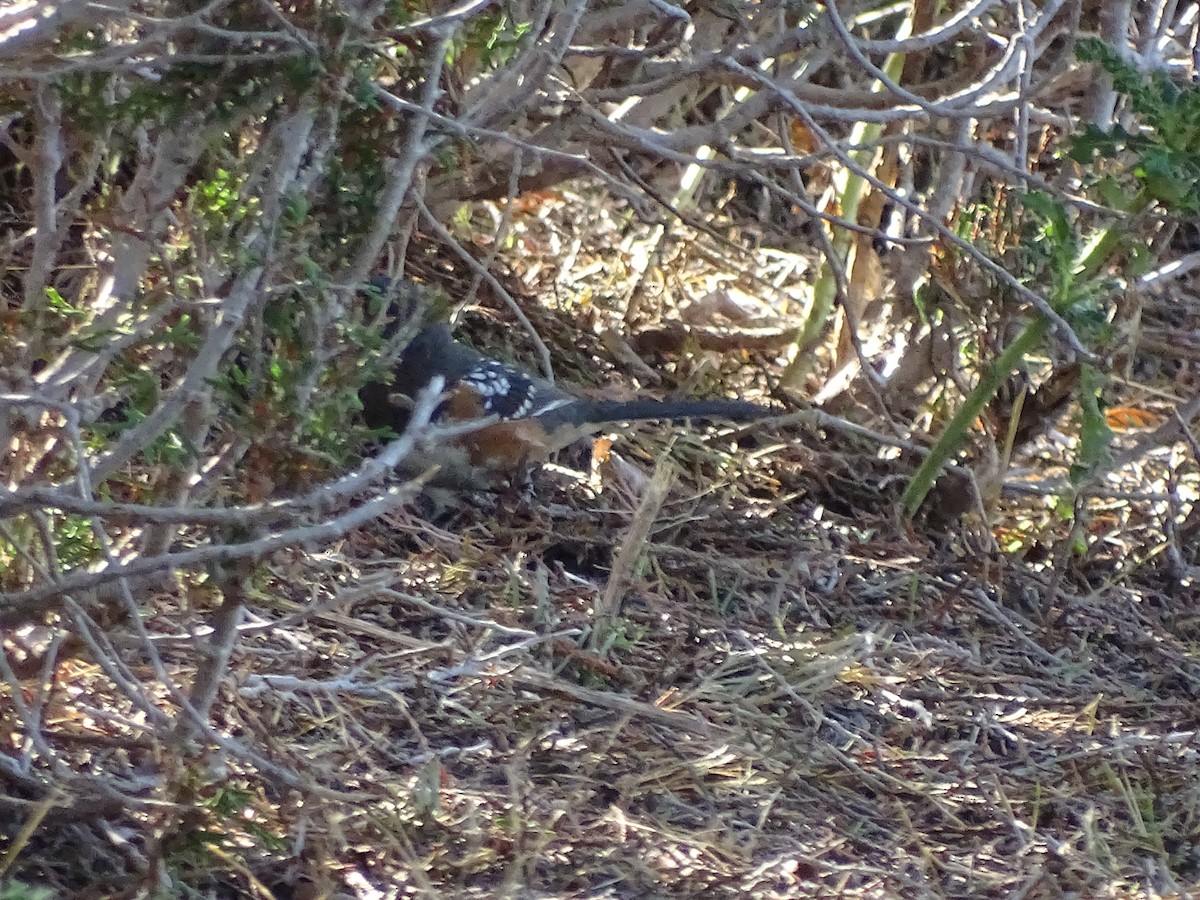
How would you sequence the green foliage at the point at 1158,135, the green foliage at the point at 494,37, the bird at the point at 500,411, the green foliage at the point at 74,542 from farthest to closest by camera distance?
the bird at the point at 500,411
the green foliage at the point at 1158,135
the green foliage at the point at 494,37
the green foliage at the point at 74,542

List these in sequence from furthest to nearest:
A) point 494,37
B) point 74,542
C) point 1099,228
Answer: point 1099,228
point 494,37
point 74,542

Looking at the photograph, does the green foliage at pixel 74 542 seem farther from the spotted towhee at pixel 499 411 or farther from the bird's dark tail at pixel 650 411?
the bird's dark tail at pixel 650 411

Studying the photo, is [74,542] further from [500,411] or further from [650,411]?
[650,411]

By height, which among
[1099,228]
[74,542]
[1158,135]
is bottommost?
[74,542]

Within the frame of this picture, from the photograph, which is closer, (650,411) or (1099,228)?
(1099,228)

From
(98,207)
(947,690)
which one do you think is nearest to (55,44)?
(98,207)

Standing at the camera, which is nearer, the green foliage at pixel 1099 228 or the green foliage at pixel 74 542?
the green foliage at pixel 74 542

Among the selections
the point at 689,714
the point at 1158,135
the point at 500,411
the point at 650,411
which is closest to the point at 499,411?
the point at 500,411

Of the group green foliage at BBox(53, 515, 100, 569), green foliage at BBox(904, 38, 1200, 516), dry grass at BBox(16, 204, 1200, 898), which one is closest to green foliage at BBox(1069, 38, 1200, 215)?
green foliage at BBox(904, 38, 1200, 516)

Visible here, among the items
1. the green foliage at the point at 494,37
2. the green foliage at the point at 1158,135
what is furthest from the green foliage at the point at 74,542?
the green foliage at the point at 1158,135

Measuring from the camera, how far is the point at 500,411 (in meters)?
3.17

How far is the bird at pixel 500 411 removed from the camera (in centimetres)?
314

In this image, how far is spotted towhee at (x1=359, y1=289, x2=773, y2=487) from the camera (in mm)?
3146

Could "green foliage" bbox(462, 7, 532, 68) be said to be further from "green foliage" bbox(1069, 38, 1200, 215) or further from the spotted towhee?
the spotted towhee
